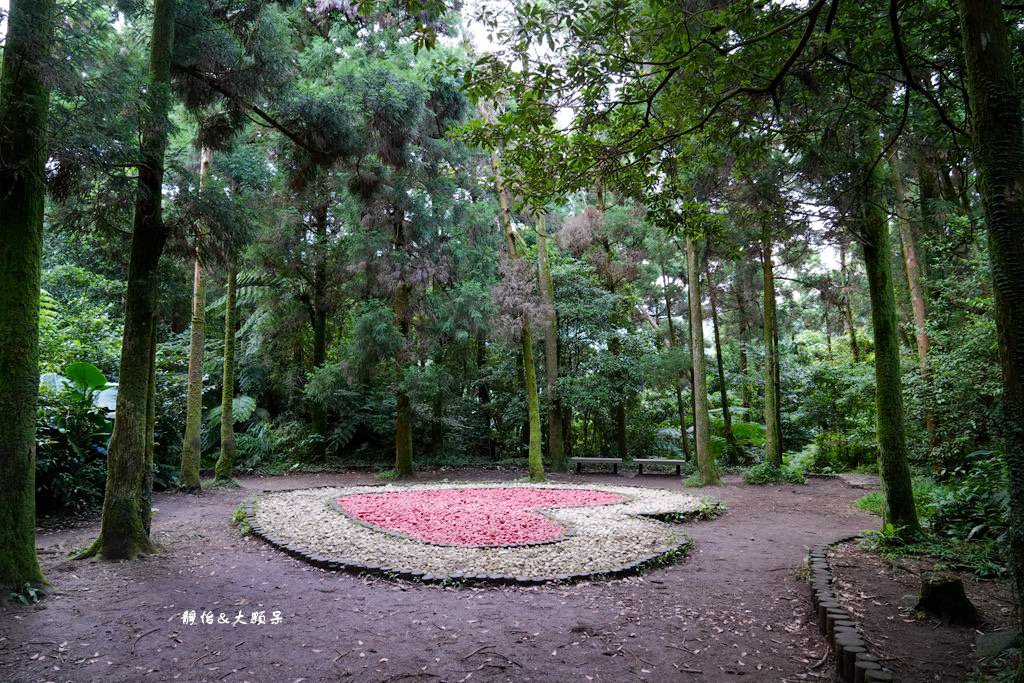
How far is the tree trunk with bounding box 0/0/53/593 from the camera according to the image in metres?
4.23

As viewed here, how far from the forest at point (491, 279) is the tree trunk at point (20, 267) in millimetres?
24

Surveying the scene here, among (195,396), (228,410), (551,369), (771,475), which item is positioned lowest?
(771,475)

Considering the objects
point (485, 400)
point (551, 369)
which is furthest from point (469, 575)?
point (485, 400)

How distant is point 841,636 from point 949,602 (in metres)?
1.08

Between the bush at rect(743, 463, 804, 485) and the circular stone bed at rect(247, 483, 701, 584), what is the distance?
147 inches

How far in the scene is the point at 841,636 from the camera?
336 centimetres

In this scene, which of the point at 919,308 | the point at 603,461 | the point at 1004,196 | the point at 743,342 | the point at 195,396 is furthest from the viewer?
the point at 743,342

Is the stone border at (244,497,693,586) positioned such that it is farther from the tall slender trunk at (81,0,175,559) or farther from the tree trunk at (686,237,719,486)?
the tree trunk at (686,237,719,486)

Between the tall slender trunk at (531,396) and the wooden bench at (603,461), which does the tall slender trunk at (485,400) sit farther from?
the tall slender trunk at (531,396)

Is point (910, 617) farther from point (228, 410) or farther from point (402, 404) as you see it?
point (228, 410)

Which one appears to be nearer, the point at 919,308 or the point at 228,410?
the point at 919,308

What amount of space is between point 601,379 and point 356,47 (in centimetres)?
968

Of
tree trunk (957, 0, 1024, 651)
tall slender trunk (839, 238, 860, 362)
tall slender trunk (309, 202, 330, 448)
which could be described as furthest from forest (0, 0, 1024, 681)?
tall slender trunk (839, 238, 860, 362)

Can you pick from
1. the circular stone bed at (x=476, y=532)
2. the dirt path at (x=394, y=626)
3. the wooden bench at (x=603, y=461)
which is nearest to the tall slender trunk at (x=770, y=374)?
the wooden bench at (x=603, y=461)
